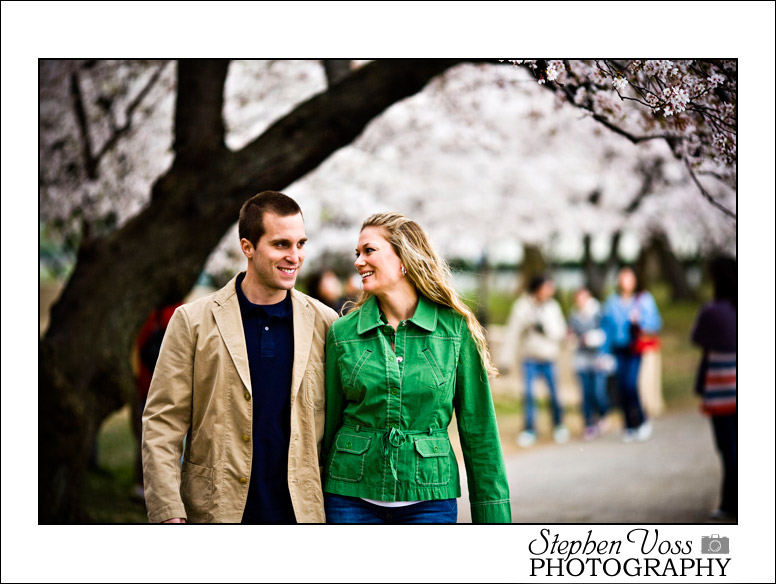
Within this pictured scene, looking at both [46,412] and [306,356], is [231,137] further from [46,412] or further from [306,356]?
[306,356]

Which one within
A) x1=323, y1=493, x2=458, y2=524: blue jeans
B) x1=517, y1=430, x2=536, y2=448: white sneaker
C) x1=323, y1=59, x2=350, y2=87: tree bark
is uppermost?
x1=323, y1=59, x2=350, y2=87: tree bark

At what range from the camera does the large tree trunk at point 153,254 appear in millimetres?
5332

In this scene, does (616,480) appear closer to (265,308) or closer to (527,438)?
(527,438)

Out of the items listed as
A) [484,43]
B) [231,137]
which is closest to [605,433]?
[231,137]

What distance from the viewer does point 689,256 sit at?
24766 millimetres

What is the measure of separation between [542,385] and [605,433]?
14.4 feet

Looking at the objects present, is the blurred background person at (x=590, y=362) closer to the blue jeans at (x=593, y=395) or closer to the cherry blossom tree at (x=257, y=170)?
the blue jeans at (x=593, y=395)

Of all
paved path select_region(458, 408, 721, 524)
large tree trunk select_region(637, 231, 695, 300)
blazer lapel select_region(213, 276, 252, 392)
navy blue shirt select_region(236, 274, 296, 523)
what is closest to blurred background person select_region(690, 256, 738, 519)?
paved path select_region(458, 408, 721, 524)

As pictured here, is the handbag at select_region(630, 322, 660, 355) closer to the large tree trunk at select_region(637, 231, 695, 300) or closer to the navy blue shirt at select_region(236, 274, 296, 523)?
the navy blue shirt at select_region(236, 274, 296, 523)

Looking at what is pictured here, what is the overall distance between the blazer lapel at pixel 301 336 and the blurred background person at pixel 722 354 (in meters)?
3.41

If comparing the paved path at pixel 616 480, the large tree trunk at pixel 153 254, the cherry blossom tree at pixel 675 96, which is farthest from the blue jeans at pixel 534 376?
the large tree trunk at pixel 153 254

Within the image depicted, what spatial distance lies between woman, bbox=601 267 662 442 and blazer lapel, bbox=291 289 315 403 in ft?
21.7

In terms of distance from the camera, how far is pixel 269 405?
368 cm

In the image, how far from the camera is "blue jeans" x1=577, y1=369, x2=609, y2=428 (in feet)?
33.4
